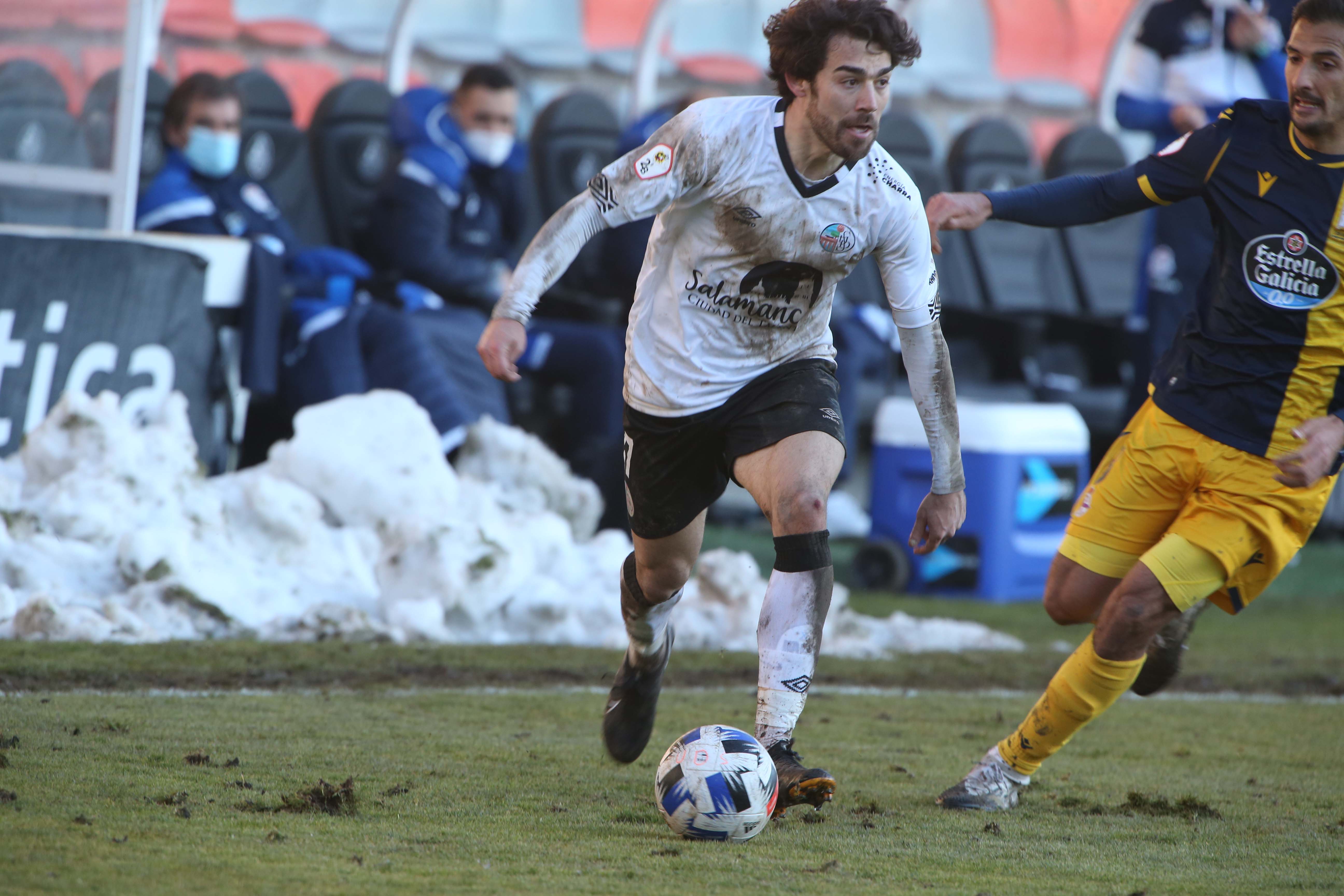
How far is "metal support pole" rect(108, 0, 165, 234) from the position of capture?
23.9 feet

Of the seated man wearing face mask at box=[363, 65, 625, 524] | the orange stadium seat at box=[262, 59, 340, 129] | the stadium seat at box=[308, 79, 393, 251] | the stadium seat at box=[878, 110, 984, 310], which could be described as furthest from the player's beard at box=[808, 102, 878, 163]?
the orange stadium seat at box=[262, 59, 340, 129]

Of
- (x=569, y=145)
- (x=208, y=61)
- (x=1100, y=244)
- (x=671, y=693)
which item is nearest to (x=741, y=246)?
(x=671, y=693)

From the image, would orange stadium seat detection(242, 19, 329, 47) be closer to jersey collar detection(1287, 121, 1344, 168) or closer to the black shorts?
the black shorts

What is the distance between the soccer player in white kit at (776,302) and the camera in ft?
11.5

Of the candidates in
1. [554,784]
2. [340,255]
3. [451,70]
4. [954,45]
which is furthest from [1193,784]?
[954,45]

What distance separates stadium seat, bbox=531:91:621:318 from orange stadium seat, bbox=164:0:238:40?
238 cm

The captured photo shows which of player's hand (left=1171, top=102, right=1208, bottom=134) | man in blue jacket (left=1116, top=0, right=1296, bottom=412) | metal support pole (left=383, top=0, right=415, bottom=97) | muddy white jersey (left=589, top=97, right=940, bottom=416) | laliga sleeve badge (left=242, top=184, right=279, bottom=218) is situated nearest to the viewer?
muddy white jersey (left=589, top=97, right=940, bottom=416)

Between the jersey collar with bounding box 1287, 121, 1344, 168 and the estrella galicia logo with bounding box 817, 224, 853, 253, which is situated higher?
the jersey collar with bounding box 1287, 121, 1344, 168

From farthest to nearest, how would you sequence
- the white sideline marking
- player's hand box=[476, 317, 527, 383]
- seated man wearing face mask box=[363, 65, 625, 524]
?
seated man wearing face mask box=[363, 65, 625, 524] < the white sideline marking < player's hand box=[476, 317, 527, 383]

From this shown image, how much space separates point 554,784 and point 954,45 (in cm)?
1233

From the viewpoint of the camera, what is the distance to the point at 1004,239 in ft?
41.6

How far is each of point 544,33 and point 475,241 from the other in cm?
473

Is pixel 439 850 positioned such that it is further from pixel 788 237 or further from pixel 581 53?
pixel 581 53

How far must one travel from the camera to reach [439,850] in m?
3.05
